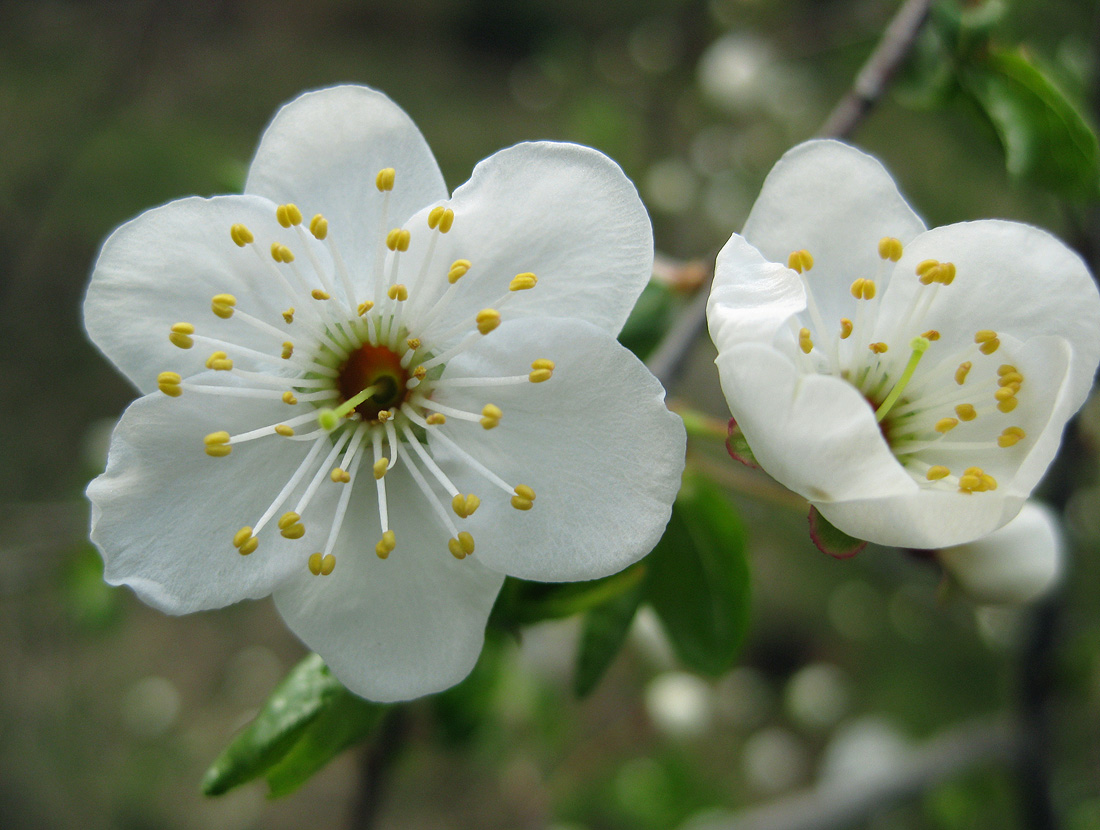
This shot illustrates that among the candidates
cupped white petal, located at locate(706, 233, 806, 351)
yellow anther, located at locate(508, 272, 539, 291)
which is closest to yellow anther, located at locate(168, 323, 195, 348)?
yellow anther, located at locate(508, 272, 539, 291)

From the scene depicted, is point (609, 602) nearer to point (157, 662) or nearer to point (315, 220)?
point (315, 220)

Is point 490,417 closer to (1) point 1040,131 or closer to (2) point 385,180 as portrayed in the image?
(2) point 385,180

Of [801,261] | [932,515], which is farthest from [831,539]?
[801,261]

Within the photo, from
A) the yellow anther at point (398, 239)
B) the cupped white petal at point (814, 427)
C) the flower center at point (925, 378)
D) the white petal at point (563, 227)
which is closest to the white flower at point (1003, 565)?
the flower center at point (925, 378)

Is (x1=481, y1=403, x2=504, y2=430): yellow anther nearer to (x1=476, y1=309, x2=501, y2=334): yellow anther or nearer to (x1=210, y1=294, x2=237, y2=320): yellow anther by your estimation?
(x1=476, y1=309, x2=501, y2=334): yellow anther

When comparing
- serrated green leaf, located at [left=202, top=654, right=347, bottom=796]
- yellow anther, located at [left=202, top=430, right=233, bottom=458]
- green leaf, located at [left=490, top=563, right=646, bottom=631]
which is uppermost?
yellow anther, located at [left=202, top=430, right=233, bottom=458]

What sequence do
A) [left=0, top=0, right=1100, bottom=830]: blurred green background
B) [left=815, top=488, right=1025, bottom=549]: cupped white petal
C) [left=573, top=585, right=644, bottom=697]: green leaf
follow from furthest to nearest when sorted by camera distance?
[left=0, top=0, right=1100, bottom=830]: blurred green background
[left=573, top=585, right=644, bottom=697]: green leaf
[left=815, top=488, right=1025, bottom=549]: cupped white petal

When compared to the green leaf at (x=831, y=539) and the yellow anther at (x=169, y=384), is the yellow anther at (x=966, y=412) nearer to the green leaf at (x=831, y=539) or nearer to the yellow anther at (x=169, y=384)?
the green leaf at (x=831, y=539)
